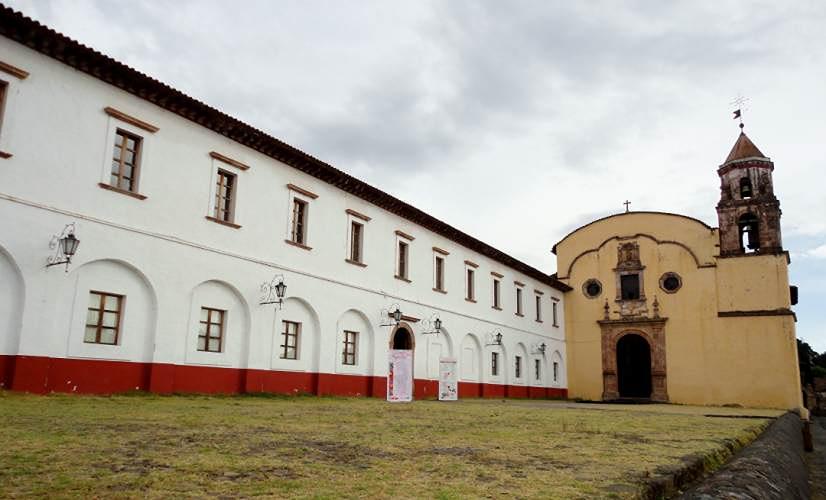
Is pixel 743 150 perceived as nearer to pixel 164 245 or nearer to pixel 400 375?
pixel 400 375

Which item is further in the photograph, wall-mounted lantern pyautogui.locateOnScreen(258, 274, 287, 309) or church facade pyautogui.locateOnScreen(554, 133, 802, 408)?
church facade pyautogui.locateOnScreen(554, 133, 802, 408)

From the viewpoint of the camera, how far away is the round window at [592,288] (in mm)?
35616

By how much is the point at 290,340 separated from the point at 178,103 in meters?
7.04

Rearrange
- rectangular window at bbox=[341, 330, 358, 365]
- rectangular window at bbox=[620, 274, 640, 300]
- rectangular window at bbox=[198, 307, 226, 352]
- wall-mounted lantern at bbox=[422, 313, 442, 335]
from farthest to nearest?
rectangular window at bbox=[620, 274, 640, 300]
wall-mounted lantern at bbox=[422, 313, 442, 335]
rectangular window at bbox=[341, 330, 358, 365]
rectangular window at bbox=[198, 307, 226, 352]

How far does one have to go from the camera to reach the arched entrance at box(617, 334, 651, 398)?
112 ft

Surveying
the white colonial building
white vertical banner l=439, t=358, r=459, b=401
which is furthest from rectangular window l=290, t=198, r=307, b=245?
white vertical banner l=439, t=358, r=459, b=401

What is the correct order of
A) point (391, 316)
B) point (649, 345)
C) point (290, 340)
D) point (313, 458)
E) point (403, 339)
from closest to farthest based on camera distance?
point (313, 458), point (290, 340), point (391, 316), point (403, 339), point (649, 345)

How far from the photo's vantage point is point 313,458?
14.7ft

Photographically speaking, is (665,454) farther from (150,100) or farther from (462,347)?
(462,347)

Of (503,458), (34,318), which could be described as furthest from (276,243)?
(503,458)

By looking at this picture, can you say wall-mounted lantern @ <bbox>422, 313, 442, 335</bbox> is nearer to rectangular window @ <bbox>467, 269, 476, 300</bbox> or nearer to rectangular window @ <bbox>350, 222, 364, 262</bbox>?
rectangular window @ <bbox>467, 269, 476, 300</bbox>

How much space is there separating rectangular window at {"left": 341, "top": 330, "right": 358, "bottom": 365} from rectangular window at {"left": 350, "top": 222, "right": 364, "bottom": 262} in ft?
8.29

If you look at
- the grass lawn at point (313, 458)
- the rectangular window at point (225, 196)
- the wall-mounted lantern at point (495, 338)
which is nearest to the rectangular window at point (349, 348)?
the rectangular window at point (225, 196)

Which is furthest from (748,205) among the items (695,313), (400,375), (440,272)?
Answer: (400,375)
